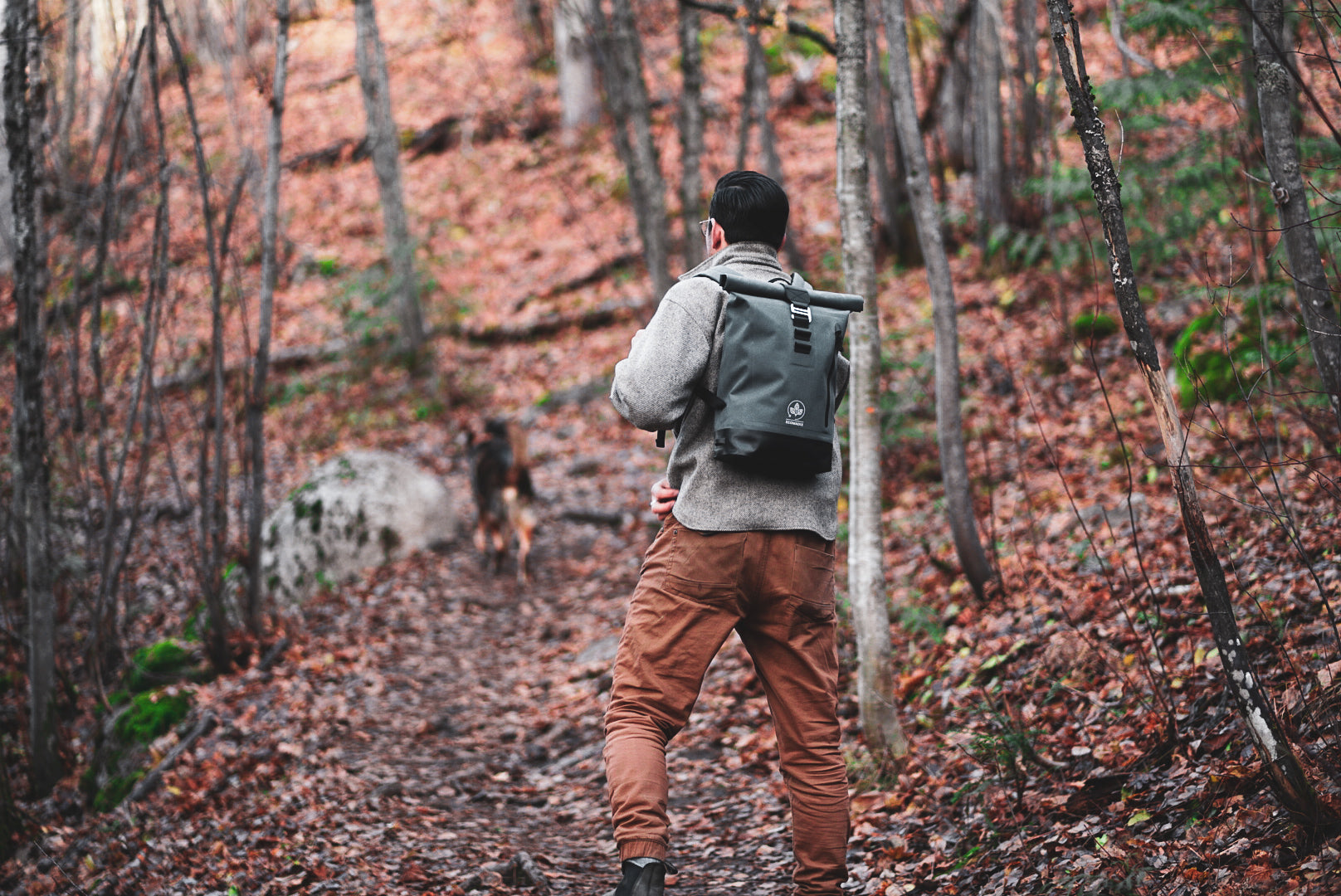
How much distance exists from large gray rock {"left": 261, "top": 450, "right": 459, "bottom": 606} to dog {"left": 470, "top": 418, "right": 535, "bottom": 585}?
74cm

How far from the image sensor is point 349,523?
8625 mm

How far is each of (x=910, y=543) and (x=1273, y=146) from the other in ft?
13.4

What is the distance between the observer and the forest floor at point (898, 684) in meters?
3.01

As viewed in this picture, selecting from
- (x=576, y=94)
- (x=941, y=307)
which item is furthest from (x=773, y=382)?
(x=576, y=94)

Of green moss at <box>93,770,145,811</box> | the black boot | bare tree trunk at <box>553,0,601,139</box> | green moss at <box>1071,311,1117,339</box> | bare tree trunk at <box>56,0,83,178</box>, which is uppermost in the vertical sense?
bare tree trunk at <box>553,0,601,139</box>

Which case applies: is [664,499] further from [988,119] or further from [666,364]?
[988,119]

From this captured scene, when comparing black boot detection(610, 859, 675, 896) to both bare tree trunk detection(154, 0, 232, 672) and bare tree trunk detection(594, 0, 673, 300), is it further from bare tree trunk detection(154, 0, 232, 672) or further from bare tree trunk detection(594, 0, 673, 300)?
bare tree trunk detection(594, 0, 673, 300)

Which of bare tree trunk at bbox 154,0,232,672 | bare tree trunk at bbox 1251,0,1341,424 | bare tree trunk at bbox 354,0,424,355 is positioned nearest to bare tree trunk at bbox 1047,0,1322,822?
bare tree trunk at bbox 1251,0,1341,424

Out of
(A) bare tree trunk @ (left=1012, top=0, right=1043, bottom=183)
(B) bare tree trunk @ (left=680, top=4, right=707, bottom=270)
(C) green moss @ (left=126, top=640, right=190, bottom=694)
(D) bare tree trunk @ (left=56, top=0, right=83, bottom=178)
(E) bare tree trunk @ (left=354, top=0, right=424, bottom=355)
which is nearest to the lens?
(C) green moss @ (left=126, top=640, right=190, bottom=694)

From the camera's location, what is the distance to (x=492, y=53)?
2302cm

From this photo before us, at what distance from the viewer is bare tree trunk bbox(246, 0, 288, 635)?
21.3 feet

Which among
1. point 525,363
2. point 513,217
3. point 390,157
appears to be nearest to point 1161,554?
point 525,363

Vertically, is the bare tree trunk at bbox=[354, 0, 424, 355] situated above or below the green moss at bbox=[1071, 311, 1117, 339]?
above

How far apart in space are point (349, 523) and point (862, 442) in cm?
626
